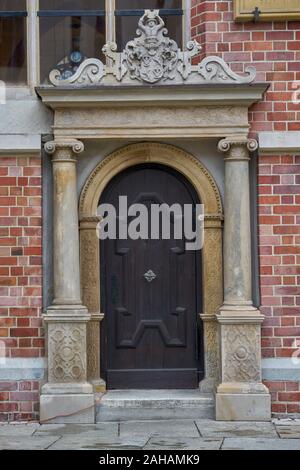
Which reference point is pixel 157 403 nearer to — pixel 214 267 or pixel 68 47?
pixel 214 267

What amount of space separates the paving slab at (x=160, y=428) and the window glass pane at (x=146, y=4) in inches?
177

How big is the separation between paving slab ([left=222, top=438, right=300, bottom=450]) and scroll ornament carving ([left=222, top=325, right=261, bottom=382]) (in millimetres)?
1161

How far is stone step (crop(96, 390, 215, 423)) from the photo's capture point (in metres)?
11.7

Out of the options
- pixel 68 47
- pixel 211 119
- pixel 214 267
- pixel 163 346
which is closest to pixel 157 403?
pixel 163 346

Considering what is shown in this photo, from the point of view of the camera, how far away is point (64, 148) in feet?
38.7

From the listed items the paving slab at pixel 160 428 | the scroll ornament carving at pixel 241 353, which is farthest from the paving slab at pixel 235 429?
the scroll ornament carving at pixel 241 353

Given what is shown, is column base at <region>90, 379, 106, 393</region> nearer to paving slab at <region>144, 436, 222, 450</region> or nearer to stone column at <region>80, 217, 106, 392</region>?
stone column at <region>80, 217, 106, 392</region>

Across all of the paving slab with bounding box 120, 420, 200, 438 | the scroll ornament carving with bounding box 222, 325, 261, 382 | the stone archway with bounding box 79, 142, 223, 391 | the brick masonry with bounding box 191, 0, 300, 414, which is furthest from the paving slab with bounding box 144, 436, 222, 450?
A: the brick masonry with bounding box 191, 0, 300, 414

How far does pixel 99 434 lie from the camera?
10.9 metres

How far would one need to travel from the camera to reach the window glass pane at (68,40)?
12.2 meters

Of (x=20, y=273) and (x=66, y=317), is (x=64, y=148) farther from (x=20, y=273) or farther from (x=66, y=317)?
(x=66, y=317)
